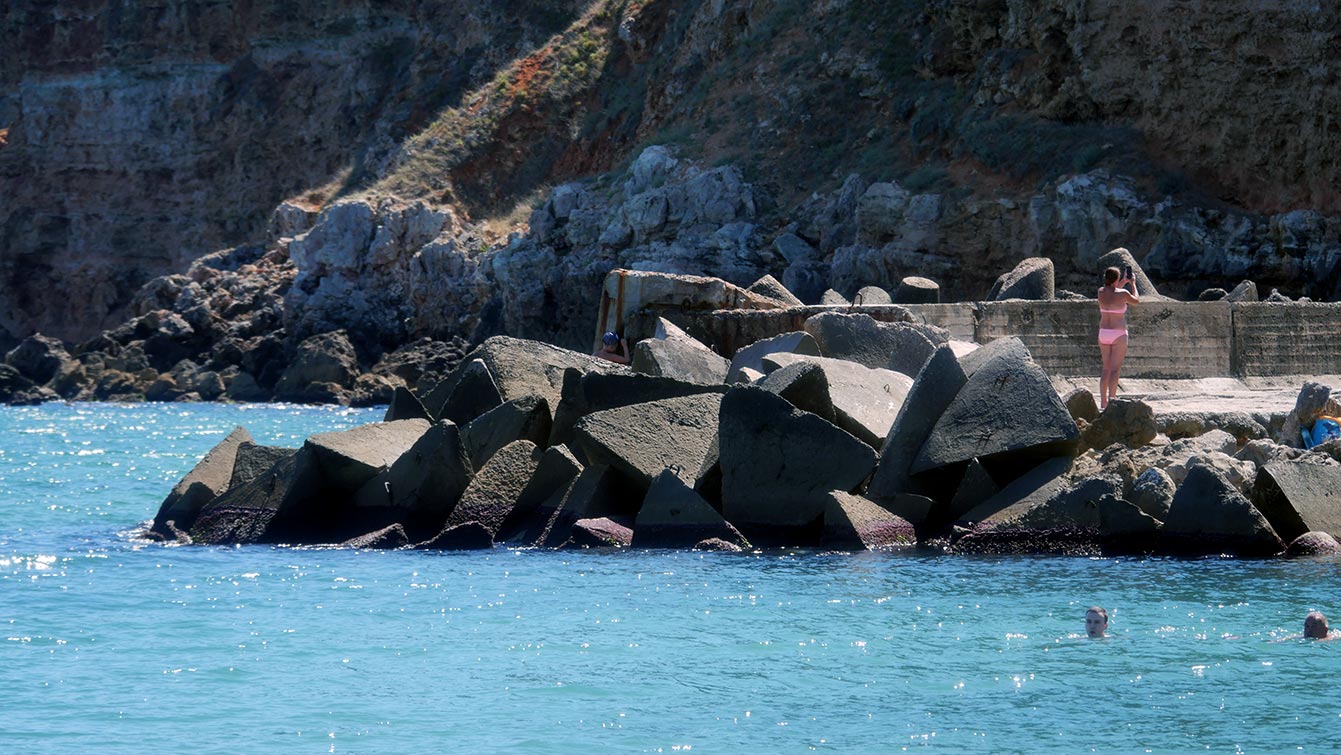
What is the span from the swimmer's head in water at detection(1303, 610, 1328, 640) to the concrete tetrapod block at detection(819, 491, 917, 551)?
3023 millimetres

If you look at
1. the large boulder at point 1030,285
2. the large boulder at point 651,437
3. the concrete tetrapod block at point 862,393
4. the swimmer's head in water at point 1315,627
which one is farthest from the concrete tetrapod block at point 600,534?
the large boulder at point 1030,285

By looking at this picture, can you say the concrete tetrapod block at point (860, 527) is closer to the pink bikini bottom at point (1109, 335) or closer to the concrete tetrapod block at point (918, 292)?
the pink bikini bottom at point (1109, 335)

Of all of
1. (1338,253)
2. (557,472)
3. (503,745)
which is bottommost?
(503,745)

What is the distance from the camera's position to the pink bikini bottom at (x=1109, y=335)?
11.9m

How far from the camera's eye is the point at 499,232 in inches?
1806

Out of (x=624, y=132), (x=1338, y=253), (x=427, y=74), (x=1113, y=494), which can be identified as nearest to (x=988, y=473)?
(x=1113, y=494)

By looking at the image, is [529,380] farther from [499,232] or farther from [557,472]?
[499,232]

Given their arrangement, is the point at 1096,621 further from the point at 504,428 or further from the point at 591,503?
the point at 504,428

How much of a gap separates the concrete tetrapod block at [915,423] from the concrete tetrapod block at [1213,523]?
155 centimetres

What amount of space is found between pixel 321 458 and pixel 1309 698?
6956 millimetres

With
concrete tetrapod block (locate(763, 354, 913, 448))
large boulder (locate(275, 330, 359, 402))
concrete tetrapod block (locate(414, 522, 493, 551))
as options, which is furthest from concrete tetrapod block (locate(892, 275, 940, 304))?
large boulder (locate(275, 330, 359, 402))

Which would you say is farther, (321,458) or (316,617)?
(321,458)

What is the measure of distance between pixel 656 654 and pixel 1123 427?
4.37 meters

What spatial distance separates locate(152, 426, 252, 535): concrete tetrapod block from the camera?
1246 centimetres
